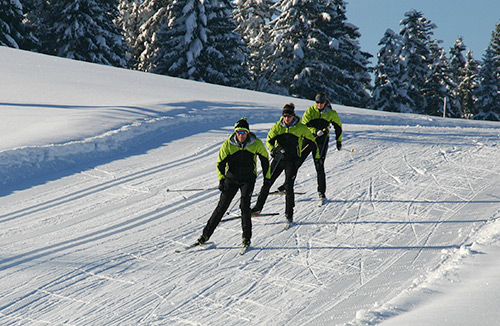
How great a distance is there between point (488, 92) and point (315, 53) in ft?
66.6

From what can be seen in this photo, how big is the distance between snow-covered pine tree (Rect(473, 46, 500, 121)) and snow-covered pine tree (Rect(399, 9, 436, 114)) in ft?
24.9

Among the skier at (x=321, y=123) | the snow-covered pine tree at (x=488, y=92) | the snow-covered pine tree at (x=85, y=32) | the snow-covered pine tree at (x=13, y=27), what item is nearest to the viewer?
the skier at (x=321, y=123)

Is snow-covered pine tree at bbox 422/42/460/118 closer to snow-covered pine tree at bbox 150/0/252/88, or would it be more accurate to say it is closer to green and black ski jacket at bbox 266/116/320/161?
snow-covered pine tree at bbox 150/0/252/88

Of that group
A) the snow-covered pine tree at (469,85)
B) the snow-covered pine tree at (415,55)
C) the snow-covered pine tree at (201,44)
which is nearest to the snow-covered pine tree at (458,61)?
the snow-covered pine tree at (469,85)

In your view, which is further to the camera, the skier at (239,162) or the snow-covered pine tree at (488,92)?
the snow-covered pine tree at (488,92)

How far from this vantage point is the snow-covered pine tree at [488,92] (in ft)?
138

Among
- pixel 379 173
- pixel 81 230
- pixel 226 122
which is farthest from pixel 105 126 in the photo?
pixel 379 173

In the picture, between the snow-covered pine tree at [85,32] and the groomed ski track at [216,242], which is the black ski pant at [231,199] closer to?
the groomed ski track at [216,242]

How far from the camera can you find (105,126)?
12562mm

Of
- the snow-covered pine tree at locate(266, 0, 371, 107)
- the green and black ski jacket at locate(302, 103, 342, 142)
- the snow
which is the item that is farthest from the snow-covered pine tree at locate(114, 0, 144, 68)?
the green and black ski jacket at locate(302, 103, 342, 142)

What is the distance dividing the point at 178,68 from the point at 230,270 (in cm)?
2570

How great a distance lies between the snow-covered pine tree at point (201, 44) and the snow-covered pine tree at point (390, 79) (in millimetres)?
11277

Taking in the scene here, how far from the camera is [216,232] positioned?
7215mm

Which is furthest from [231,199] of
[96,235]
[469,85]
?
[469,85]
